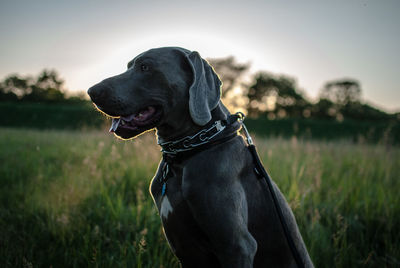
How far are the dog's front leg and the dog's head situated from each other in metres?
0.40

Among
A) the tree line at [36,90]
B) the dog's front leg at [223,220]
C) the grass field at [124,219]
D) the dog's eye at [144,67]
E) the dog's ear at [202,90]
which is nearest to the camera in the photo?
the dog's front leg at [223,220]

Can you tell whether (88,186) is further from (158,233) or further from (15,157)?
(15,157)

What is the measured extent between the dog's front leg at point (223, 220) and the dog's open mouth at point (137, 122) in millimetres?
445

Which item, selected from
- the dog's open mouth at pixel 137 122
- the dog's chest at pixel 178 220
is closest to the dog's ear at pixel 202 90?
the dog's open mouth at pixel 137 122

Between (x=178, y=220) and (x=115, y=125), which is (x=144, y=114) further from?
(x=178, y=220)


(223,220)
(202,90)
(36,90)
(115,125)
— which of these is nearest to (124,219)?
(115,125)

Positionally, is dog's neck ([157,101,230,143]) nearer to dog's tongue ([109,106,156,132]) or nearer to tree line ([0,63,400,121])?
dog's tongue ([109,106,156,132])

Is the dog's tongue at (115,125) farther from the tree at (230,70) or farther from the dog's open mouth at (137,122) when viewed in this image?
the tree at (230,70)

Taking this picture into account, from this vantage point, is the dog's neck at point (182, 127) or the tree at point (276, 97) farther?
the tree at point (276, 97)

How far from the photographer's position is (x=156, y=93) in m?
1.55

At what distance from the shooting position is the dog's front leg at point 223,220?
1387 mm

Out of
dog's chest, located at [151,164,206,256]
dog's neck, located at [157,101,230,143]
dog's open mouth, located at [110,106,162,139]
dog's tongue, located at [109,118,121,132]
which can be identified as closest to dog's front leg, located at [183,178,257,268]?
dog's chest, located at [151,164,206,256]

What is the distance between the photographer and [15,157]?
5156mm

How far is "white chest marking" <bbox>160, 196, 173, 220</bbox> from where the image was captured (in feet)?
5.10
